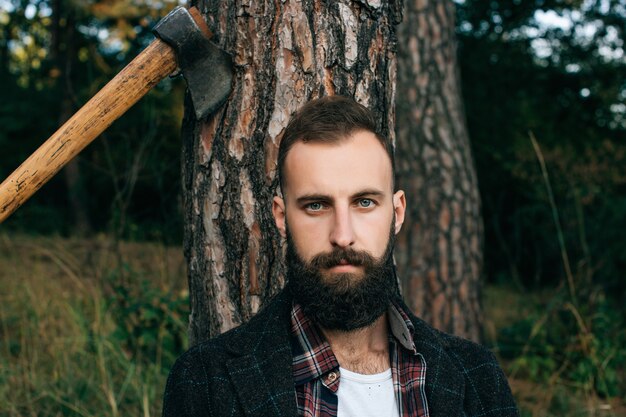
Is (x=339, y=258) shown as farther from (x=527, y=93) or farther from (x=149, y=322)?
(x=527, y=93)

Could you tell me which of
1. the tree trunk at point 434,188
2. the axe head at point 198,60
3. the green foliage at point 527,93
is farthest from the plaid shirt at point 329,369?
the green foliage at point 527,93

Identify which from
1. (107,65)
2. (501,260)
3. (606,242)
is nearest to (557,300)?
(606,242)

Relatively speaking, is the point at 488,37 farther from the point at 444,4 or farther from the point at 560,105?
the point at 444,4

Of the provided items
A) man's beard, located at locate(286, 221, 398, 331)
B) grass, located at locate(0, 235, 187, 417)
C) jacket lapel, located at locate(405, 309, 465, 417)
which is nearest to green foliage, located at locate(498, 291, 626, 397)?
grass, located at locate(0, 235, 187, 417)

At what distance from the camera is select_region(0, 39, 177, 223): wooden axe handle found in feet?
7.30

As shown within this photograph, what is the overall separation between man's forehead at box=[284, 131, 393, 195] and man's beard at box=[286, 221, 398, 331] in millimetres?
171

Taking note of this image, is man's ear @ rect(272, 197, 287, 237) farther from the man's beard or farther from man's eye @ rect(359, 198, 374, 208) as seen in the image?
man's eye @ rect(359, 198, 374, 208)

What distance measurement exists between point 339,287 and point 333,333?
0.20 m

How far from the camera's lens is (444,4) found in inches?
180

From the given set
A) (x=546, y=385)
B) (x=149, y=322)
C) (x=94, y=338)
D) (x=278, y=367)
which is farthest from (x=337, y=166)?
(x=546, y=385)

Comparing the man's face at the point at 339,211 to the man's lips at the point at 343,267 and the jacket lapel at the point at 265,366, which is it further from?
the jacket lapel at the point at 265,366

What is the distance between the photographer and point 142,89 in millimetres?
2279

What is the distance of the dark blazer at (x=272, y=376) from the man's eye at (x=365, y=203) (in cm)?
36

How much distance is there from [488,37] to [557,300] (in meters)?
7.59
